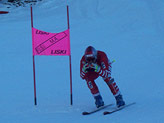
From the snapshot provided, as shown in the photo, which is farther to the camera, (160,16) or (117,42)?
(160,16)

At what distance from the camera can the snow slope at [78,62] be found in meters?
5.88

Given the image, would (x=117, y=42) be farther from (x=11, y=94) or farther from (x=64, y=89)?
(x=11, y=94)

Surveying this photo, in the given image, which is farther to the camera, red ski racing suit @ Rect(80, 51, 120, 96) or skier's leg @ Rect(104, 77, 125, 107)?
skier's leg @ Rect(104, 77, 125, 107)

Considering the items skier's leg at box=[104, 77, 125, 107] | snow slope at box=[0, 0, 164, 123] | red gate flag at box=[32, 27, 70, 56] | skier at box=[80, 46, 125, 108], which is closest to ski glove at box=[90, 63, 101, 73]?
skier at box=[80, 46, 125, 108]

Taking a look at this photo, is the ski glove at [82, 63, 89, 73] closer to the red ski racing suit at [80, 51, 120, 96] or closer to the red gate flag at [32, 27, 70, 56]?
the red ski racing suit at [80, 51, 120, 96]

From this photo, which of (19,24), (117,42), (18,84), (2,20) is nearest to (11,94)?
(18,84)

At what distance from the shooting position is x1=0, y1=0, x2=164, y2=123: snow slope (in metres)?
5.88

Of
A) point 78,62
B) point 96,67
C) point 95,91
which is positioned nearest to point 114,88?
point 95,91

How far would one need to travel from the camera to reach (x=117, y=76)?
29.2ft

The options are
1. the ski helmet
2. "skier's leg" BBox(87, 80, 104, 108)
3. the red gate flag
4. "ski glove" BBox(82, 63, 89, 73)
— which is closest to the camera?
the ski helmet

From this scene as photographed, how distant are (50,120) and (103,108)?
3.40 ft

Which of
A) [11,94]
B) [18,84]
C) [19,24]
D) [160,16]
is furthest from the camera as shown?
[19,24]

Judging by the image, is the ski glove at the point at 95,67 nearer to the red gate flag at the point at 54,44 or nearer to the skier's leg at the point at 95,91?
the skier's leg at the point at 95,91

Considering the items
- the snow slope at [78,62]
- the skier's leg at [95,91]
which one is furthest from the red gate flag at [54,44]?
the snow slope at [78,62]
